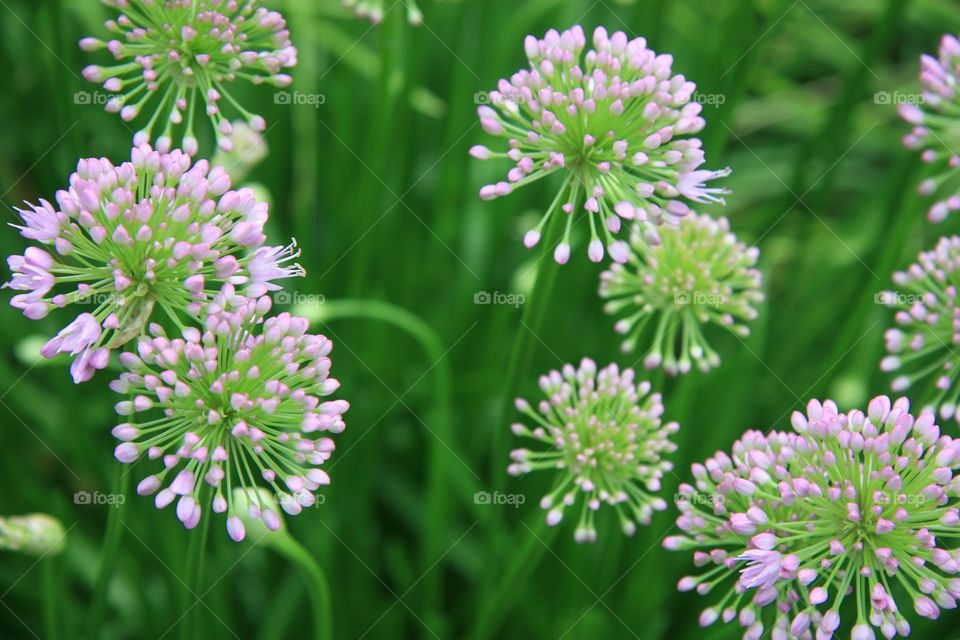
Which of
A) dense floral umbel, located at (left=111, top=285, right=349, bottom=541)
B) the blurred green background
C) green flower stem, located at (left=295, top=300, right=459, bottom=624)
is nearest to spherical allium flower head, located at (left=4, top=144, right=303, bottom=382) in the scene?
dense floral umbel, located at (left=111, top=285, right=349, bottom=541)

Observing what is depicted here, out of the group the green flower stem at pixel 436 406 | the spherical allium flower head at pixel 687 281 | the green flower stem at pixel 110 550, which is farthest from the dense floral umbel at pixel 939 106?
the green flower stem at pixel 110 550

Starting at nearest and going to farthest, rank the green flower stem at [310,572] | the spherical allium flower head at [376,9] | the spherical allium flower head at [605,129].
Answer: the spherical allium flower head at [605,129] < the green flower stem at [310,572] < the spherical allium flower head at [376,9]

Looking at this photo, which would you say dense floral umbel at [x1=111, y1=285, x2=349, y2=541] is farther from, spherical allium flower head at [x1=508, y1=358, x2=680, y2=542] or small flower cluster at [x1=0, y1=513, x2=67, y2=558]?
small flower cluster at [x1=0, y1=513, x2=67, y2=558]

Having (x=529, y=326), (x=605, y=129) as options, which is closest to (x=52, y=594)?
(x=529, y=326)

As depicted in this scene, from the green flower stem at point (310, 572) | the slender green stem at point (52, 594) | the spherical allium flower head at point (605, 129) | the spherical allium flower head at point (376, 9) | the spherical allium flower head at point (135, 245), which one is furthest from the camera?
the spherical allium flower head at point (376, 9)

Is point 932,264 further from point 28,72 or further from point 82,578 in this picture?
point 28,72

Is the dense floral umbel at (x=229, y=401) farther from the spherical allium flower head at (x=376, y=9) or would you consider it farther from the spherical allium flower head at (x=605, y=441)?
the spherical allium flower head at (x=376, y=9)

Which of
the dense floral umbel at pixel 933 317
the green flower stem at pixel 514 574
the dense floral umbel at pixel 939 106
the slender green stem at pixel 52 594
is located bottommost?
the slender green stem at pixel 52 594
